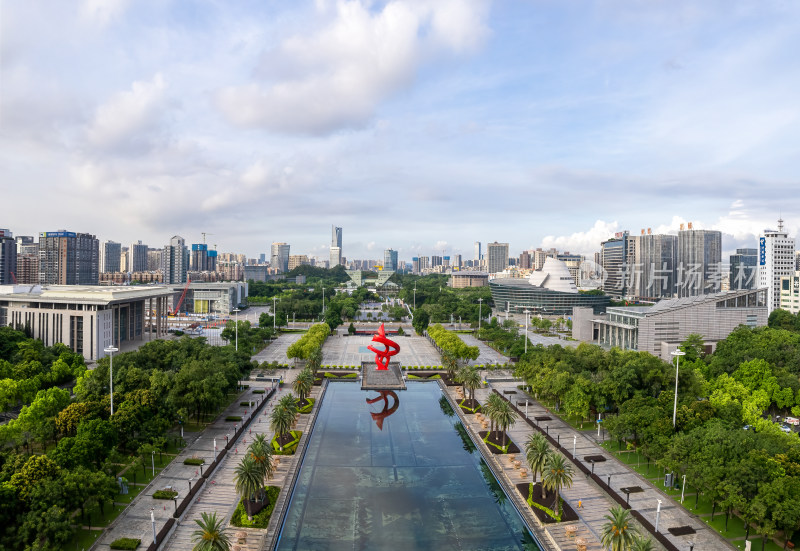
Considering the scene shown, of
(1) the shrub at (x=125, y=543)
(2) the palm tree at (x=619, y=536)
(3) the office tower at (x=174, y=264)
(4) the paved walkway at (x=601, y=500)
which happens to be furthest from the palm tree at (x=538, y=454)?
(3) the office tower at (x=174, y=264)

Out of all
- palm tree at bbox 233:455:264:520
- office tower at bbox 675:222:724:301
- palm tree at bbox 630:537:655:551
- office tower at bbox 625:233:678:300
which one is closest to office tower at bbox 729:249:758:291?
office tower at bbox 675:222:724:301

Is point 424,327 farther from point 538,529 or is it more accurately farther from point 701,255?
point 701,255

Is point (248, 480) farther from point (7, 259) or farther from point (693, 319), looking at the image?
point (7, 259)

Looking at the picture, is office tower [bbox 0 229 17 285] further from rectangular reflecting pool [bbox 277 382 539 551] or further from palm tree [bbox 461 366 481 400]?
palm tree [bbox 461 366 481 400]

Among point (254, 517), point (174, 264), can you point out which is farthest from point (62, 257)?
point (254, 517)

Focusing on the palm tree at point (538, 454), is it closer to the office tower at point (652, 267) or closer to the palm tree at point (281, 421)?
the palm tree at point (281, 421)

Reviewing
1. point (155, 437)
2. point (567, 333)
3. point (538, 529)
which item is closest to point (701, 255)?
point (567, 333)

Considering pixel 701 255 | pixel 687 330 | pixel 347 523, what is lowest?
pixel 347 523
